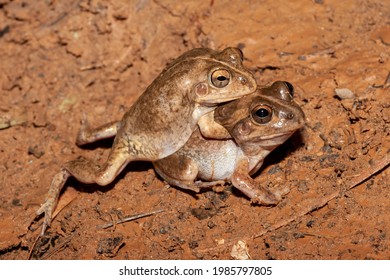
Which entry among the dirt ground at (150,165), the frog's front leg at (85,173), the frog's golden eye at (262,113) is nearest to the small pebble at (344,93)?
the dirt ground at (150,165)

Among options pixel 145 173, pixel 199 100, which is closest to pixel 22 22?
pixel 145 173

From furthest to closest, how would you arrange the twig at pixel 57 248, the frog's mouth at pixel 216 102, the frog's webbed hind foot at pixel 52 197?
the frog's webbed hind foot at pixel 52 197, the twig at pixel 57 248, the frog's mouth at pixel 216 102

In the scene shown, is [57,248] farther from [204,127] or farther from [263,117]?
[263,117]

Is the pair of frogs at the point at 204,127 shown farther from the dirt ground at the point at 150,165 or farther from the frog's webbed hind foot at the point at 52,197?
the dirt ground at the point at 150,165

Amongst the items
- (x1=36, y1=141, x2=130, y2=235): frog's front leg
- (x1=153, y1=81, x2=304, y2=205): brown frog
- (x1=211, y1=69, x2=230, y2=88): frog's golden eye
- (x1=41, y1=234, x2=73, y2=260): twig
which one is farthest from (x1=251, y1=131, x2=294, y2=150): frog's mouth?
(x1=41, y1=234, x2=73, y2=260): twig

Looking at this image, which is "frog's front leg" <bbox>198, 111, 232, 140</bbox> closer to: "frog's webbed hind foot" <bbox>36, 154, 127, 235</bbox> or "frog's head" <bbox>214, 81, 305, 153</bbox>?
"frog's head" <bbox>214, 81, 305, 153</bbox>

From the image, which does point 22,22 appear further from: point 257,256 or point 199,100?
point 257,256
